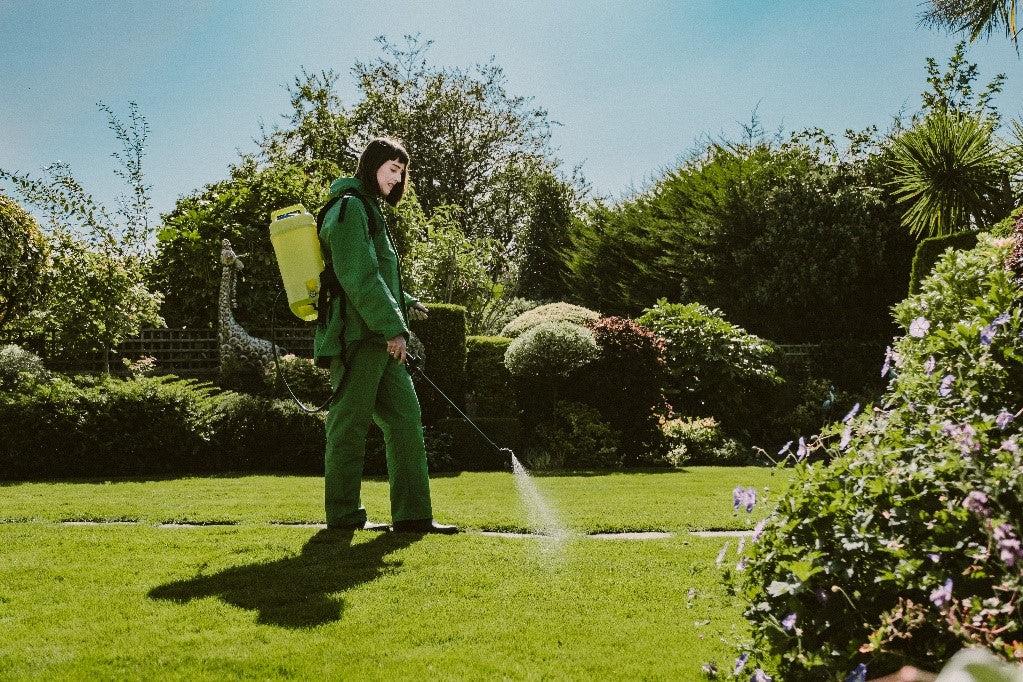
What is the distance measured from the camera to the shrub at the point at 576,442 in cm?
1111

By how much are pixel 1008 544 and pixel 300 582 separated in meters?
3.02

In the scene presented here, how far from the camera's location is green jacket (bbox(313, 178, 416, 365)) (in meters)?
5.07

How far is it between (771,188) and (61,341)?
14.0 meters

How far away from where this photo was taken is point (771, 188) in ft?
64.7

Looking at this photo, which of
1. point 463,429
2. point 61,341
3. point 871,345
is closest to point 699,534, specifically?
point 463,429

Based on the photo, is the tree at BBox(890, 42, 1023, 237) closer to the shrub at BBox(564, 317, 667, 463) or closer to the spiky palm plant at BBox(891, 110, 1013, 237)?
the spiky palm plant at BBox(891, 110, 1013, 237)

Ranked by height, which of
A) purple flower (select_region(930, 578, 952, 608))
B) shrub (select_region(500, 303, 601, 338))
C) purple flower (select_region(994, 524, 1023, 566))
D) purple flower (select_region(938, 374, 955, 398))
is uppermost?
shrub (select_region(500, 303, 601, 338))

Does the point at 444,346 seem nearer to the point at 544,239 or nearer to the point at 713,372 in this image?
the point at 713,372

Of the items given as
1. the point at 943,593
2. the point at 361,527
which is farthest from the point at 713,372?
the point at 943,593

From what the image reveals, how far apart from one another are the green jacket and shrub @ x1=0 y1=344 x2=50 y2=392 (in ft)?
21.2

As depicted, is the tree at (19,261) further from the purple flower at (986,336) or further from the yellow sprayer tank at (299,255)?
the purple flower at (986,336)

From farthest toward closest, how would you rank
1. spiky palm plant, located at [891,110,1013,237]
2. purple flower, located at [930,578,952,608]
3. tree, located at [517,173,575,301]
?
tree, located at [517,173,575,301], spiky palm plant, located at [891,110,1013,237], purple flower, located at [930,578,952,608]

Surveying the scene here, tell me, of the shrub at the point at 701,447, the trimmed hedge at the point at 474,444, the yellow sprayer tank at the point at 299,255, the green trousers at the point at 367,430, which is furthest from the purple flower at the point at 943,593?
the shrub at the point at 701,447

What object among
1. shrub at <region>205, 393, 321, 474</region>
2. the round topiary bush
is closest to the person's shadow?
shrub at <region>205, 393, 321, 474</region>
